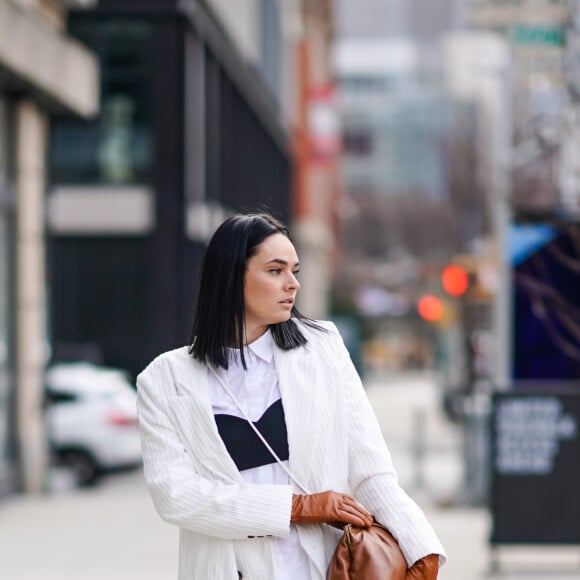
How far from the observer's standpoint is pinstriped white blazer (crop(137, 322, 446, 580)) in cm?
313

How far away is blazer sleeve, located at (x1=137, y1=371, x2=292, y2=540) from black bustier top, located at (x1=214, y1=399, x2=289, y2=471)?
0.06 metres

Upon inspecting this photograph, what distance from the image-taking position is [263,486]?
3.13 meters

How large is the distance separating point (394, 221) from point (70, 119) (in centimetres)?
6367

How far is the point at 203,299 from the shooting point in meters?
3.32

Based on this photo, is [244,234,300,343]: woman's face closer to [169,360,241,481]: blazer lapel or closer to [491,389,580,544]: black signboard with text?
[169,360,241,481]: blazer lapel

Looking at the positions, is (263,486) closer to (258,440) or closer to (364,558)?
(258,440)

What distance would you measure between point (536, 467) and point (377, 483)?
6.35 m

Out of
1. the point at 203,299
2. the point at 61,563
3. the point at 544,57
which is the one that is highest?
the point at 544,57

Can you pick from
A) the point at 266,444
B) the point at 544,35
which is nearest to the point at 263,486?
the point at 266,444

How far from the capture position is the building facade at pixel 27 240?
14.4m

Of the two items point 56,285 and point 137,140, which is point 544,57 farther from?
point 56,285

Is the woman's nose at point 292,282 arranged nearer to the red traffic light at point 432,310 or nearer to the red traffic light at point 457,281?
the red traffic light at point 457,281

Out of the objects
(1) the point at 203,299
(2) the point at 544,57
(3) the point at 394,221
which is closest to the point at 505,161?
(2) the point at 544,57

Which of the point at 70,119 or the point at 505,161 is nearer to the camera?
the point at 70,119
